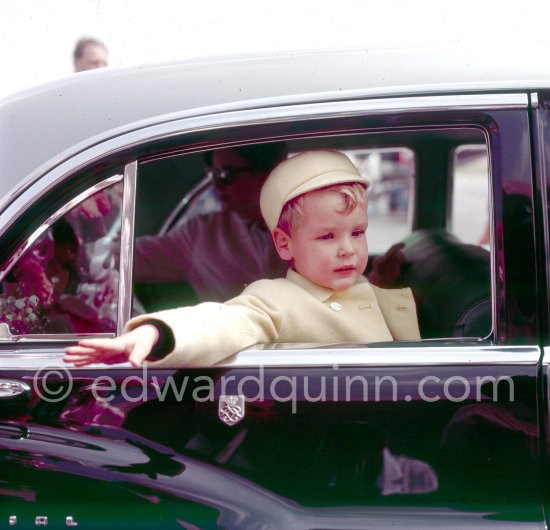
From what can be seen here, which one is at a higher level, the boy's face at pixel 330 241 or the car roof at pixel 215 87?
the car roof at pixel 215 87

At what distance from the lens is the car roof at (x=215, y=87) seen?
1.77 meters

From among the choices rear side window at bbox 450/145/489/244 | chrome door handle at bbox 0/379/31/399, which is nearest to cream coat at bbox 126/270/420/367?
chrome door handle at bbox 0/379/31/399

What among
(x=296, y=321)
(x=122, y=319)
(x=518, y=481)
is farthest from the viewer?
(x=296, y=321)

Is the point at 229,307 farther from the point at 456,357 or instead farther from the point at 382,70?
the point at 382,70

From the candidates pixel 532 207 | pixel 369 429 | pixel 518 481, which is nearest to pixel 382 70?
pixel 532 207

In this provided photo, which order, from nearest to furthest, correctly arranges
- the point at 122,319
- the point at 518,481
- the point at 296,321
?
the point at 518,481 < the point at 122,319 < the point at 296,321

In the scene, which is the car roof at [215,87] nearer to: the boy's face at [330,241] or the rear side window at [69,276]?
the rear side window at [69,276]

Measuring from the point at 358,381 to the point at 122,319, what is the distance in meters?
0.57

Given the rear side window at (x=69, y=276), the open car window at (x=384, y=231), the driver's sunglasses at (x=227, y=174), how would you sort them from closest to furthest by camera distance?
the rear side window at (x=69, y=276) < the open car window at (x=384, y=231) < the driver's sunglasses at (x=227, y=174)

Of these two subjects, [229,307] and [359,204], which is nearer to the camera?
[229,307]

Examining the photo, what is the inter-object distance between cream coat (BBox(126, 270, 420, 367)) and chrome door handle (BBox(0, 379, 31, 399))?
0.32 m

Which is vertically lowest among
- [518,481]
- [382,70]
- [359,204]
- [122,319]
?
[518,481]

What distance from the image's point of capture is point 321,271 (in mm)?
1996

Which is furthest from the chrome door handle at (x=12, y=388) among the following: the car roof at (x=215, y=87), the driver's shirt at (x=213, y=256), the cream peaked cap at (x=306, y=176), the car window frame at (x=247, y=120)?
the cream peaked cap at (x=306, y=176)
